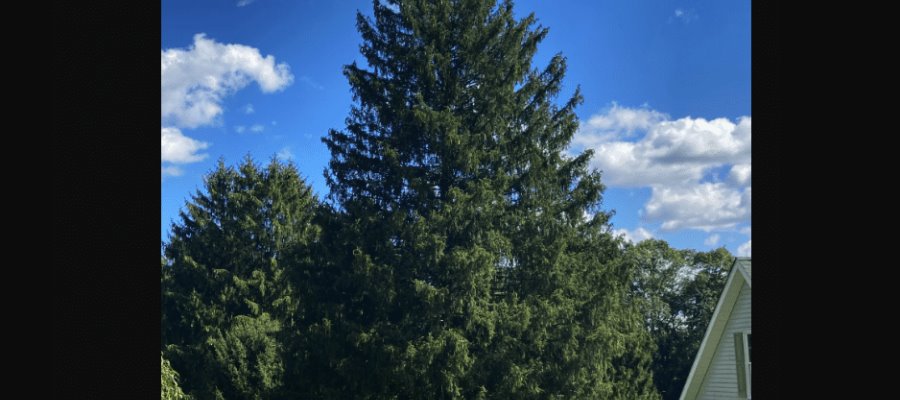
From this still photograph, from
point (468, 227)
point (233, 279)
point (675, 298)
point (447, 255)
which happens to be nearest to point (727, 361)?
point (447, 255)

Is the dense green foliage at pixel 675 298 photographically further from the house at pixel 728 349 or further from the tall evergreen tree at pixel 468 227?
the house at pixel 728 349

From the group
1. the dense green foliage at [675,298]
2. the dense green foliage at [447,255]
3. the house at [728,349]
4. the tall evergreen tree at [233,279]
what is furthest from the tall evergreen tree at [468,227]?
the dense green foliage at [675,298]

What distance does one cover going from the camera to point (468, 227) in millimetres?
13320

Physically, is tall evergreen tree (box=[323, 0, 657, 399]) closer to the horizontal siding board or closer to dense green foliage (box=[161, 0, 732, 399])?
dense green foliage (box=[161, 0, 732, 399])

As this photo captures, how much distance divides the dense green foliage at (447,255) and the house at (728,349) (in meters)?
2.95

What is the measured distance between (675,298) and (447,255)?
963cm

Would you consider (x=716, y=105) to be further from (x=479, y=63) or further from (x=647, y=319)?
(x=479, y=63)

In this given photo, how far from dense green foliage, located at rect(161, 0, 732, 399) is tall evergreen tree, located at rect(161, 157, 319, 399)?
7cm

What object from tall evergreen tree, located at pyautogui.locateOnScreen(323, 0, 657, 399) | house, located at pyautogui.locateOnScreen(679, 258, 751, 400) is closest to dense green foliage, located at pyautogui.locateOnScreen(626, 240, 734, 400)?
tall evergreen tree, located at pyautogui.locateOnScreen(323, 0, 657, 399)

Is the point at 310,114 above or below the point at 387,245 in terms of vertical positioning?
above

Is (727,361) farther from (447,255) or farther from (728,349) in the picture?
(447,255)
